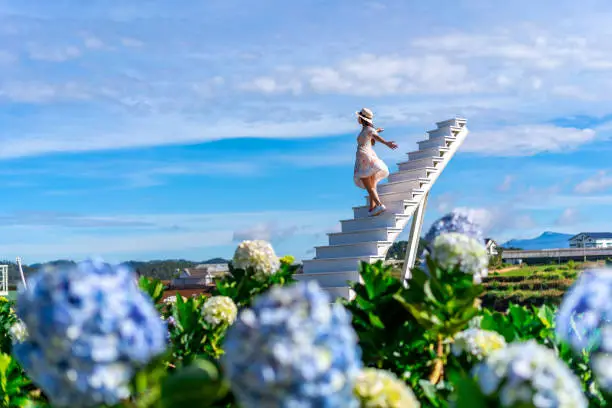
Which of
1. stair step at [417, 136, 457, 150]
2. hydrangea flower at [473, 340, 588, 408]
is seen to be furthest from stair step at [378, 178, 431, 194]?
hydrangea flower at [473, 340, 588, 408]

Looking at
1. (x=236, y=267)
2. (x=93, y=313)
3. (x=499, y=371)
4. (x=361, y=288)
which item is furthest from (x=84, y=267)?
(x=236, y=267)

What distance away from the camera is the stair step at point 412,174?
31.0ft

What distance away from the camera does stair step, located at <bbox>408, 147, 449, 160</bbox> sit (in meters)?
9.59

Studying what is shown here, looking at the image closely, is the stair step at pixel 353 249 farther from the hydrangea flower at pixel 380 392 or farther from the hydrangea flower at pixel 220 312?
the hydrangea flower at pixel 380 392

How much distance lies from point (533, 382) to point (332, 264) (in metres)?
7.68

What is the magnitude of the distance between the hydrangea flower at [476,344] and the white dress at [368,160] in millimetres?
6779

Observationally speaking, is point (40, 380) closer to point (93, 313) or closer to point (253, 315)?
point (93, 313)

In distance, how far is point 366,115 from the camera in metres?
9.48

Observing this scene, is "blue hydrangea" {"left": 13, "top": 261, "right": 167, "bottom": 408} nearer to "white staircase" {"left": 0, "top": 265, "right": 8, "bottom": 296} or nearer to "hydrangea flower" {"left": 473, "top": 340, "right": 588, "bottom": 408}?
"hydrangea flower" {"left": 473, "top": 340, "right": 588, "bottom": 408}

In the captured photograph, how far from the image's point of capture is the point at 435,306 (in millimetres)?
2701

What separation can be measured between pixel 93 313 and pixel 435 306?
146 centimetres

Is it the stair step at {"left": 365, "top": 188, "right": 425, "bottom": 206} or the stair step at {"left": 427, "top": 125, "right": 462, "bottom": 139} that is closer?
the stair step at {"left": 365, "top": 188, "right": 425, "bottom": 206}

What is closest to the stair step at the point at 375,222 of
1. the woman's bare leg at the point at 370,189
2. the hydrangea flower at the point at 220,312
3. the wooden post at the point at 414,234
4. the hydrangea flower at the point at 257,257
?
the woman's bare leg at the point at 370,189

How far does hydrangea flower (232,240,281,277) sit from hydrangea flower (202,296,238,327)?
0.26 metres
